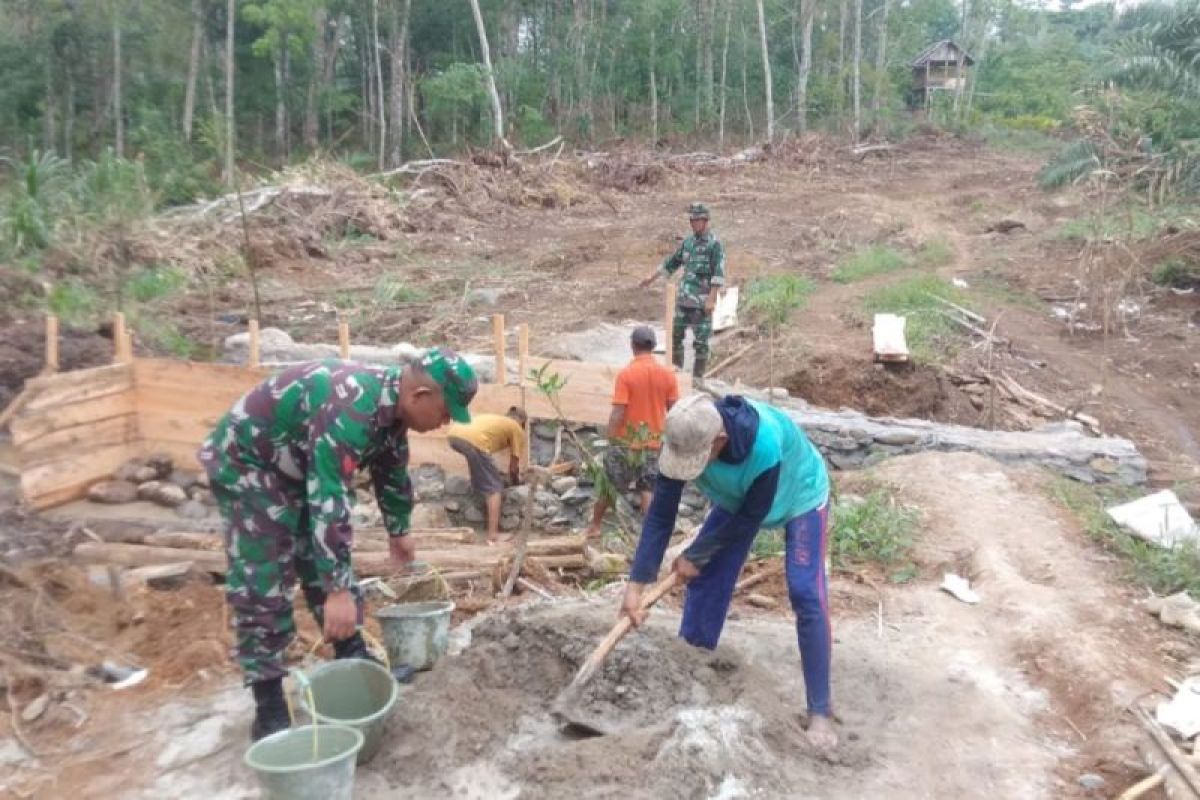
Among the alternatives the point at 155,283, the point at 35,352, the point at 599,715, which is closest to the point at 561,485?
the point at 599,715

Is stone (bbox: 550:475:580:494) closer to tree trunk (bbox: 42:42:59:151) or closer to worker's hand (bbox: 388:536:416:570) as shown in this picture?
worker's hand (bbox: 388:536:416:570)

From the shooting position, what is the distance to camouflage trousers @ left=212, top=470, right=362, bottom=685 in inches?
127

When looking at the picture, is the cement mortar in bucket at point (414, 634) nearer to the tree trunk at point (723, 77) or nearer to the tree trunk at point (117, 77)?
the tree trunk at point (117, 77)

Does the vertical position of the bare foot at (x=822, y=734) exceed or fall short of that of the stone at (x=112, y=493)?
it falls short

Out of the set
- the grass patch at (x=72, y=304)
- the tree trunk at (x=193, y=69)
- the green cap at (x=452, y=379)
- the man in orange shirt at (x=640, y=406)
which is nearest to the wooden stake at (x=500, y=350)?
the man in orange shirt at (x=640, y=406)

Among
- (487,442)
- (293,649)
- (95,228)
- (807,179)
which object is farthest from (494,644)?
(807,179)

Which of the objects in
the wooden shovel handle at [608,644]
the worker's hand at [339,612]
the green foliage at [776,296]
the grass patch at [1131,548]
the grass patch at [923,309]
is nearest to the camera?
the worker's hand at [339,612]

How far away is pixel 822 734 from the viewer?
3.42 m

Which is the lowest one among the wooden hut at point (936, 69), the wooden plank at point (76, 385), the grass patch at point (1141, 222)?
the wooden plank at point (76, 385)

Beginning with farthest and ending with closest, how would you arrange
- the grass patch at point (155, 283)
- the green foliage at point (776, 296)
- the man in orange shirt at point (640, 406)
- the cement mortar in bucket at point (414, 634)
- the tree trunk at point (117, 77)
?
the tree trunk at point (117, 77)
the green foliage at point (776, 296)
the grass patch at point (155, 283)
the man in orange shirt at point (640, 406)
the cement mortar in bucket at point (414, 634)

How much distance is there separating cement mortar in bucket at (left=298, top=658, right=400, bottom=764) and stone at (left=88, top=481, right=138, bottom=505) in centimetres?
406

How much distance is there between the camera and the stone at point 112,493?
263 inches

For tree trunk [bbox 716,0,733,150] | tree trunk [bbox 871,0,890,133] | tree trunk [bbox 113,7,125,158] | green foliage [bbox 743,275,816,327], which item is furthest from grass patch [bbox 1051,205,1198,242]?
tree trunk [bbox 113,7,125,158]

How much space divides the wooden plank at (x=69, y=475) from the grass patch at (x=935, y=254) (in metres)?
11.4
